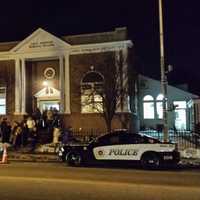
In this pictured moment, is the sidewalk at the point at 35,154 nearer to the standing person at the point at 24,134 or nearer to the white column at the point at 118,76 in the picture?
the standing person at the point at 24,134

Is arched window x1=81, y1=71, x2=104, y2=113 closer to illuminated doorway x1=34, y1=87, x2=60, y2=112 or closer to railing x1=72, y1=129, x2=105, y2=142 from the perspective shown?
railing x1=72, y1=129, x2=105, y2=142

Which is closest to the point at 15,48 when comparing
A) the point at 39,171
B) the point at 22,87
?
the point at 22,87

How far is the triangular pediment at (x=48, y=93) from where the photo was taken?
3262 cm

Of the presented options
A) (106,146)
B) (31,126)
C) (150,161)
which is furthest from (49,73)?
(150,161)

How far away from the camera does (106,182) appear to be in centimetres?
1280

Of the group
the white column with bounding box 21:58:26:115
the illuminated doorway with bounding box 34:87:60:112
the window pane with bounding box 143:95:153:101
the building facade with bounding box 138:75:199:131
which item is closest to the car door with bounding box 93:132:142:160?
the illuminated doorway with bounding box 34:87:60:112

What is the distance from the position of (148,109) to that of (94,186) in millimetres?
25324

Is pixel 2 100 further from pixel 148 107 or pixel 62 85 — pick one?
pixel 148 107

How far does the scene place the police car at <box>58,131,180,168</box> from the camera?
59.1 feet

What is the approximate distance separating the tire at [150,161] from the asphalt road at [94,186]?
9.61 feet

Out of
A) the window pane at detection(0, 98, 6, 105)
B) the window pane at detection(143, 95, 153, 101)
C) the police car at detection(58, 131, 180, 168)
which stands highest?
the window pane at detection(143, 95, 153, 101)

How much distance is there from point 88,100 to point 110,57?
3251mm

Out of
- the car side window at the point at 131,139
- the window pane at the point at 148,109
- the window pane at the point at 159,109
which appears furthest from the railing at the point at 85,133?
the car side window at the point at 131,139

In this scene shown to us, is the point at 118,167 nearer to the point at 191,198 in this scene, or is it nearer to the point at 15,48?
the point at 191,198
